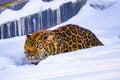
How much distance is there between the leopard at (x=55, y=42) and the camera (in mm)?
2770

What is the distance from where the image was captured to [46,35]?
9.34ft

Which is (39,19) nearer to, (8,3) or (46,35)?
(8,3)

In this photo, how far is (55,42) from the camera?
2857 mm

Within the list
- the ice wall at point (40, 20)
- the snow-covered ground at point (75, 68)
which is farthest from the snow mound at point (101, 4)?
the snow-covered ground at point (75, 68)

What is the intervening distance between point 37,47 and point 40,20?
1.17 m

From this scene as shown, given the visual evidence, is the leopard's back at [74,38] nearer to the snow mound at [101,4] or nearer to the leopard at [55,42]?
the leopard at [55,42]


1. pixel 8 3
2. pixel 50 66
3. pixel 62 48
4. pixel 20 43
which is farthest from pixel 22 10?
pixel 50 66

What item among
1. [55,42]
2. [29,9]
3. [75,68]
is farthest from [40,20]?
[75,68]

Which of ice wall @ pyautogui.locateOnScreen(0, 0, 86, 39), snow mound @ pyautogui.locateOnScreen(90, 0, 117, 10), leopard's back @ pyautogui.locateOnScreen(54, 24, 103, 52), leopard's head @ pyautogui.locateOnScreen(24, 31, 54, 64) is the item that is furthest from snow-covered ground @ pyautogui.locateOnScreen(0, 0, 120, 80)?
snow mound @ pyautogui.locateOnScreen(90, 0, 117, 10)

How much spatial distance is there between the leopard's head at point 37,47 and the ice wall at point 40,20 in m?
0.92

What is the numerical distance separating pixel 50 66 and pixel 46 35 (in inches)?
43.3

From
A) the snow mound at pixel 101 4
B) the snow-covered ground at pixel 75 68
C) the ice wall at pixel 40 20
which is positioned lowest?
the snow-covered ground at pixel 75 68

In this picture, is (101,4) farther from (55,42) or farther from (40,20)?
(55,42)

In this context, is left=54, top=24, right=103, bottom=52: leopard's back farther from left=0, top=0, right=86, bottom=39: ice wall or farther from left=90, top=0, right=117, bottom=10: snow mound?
left=90, top=0, right=117, bottom=10: snow mound
